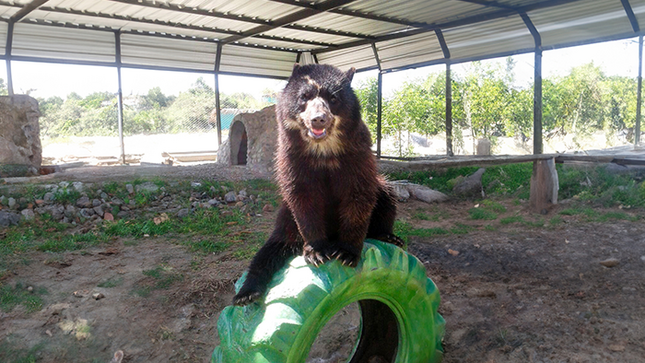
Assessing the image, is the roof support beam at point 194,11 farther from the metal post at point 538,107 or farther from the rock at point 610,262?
the rock at point 610,262

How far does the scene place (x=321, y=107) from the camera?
2494 mm

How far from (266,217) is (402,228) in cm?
213

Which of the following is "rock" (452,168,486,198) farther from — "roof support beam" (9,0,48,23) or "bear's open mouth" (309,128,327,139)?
"roof support beam" (9,0,48,23)

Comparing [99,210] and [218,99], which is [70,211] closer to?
[99,210]

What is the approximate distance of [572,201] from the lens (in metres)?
7.21

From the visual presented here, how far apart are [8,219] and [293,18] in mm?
6137

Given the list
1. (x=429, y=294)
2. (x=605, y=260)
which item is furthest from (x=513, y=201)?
(x=429, y=294)

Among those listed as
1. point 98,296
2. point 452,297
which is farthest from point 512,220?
point 98,296

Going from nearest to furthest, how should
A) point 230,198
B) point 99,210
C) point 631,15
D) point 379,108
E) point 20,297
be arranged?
point 20,297 < point 99,210 < point 631,15 < point 230,198 < point 379,108

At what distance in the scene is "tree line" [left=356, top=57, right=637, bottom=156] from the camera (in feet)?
39.3

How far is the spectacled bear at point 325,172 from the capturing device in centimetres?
260

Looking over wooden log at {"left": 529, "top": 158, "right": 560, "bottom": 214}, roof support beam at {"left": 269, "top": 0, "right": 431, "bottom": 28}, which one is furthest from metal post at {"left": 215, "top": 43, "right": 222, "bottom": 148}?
wooden log at {"left": 529, "top": 158, "right": 560, "bottom": 214}

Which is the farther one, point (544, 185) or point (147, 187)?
point (147, 187)

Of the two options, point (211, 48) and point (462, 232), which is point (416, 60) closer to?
point (211, 48)
